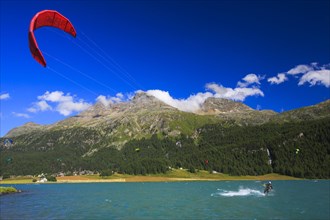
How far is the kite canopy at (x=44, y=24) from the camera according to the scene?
20.8m

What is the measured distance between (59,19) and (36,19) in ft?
9.54

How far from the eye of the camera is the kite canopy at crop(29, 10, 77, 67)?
821 inches

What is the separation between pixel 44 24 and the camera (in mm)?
24391

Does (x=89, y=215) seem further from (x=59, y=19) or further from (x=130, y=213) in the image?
(x=59, y=19)

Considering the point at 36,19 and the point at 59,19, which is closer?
the point at 36,19

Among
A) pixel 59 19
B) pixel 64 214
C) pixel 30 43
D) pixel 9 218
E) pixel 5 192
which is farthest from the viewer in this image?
pixel 5 192

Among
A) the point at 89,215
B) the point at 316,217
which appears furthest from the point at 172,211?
the point at 316,217

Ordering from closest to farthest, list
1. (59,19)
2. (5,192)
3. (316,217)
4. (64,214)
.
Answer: (59,19) → (316,217) → (64,214) → (5,192)

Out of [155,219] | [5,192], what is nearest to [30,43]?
[155,219]

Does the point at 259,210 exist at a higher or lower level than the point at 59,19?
lower

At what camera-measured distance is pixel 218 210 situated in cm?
6525

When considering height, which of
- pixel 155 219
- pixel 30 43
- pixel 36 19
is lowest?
pixel 155 219

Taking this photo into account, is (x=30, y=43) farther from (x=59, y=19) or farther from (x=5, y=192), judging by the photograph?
(x=5, y=192)

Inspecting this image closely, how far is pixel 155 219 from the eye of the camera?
55.9m
